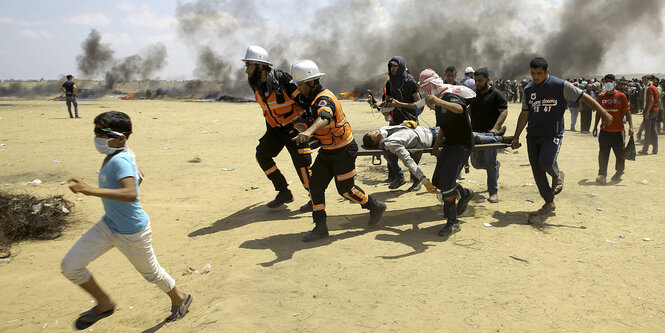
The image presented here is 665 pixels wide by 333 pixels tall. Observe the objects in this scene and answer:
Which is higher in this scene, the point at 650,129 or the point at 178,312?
the point at 650,129

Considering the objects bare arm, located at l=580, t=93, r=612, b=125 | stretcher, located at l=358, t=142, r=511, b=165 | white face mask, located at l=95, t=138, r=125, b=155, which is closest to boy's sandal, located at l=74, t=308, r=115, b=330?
white face mask, located at l=95, t=138, r=125, b=155

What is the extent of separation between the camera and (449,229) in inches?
186

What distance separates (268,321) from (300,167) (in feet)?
A: 8.50

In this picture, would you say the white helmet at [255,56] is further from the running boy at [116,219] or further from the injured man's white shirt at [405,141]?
the running boy at [116,219]

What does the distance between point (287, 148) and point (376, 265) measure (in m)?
2.07

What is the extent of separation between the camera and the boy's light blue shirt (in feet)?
9.80

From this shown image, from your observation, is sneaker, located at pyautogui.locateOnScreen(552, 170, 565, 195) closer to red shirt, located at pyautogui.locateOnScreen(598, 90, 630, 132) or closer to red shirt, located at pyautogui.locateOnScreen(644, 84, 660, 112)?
red shirt, located at pyautogui.locateOnScreen(598, 90, 630, 132)

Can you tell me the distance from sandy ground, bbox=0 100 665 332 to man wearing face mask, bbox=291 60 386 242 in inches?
15.5

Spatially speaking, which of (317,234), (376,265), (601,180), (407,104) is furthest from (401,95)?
(601,180)

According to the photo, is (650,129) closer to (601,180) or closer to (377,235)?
(601,180)

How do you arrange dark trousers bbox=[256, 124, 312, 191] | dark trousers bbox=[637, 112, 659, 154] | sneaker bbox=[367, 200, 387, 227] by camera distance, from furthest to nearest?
dark trousers bbox=[637, 112, 659, 154]
dark trousers bbox=[256, 124, 312, 191]
sneaker bbox=[367, 200, 387, 227]

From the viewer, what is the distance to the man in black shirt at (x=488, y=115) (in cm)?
579

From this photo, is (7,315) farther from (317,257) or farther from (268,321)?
(317,257)

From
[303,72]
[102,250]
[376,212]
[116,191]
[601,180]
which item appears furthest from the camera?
[601,180]
